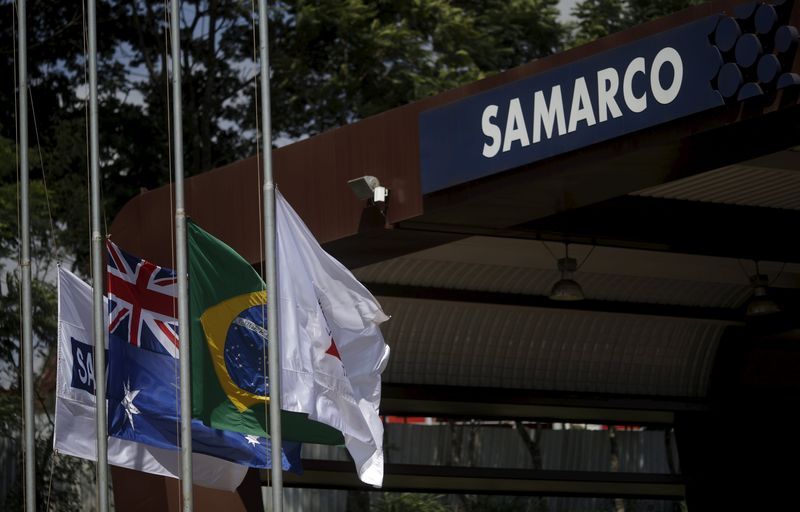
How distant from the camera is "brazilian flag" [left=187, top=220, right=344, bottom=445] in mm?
11727

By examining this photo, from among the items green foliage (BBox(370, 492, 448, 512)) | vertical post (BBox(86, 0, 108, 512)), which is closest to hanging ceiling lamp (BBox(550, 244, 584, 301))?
vertical post (BBox(86, 0, 108, 512))

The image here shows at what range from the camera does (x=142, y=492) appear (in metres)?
17.0

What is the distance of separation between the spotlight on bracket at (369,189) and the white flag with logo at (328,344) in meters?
2.10

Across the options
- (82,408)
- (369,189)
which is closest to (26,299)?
(82,408)

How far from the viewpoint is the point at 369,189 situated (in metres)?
13.8

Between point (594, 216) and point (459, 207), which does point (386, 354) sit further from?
point (594, 216)

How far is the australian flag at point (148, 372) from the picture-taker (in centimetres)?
1244

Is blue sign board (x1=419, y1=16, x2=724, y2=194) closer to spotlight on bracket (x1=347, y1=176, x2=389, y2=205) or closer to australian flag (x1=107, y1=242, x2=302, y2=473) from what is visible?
spotlight on bracket (x1=347, y1=176, x2=389, y2=205)

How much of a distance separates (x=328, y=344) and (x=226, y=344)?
0.84m

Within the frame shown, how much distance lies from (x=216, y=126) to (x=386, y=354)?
23082mm

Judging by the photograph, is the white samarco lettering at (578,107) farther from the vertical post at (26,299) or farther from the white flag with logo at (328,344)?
the vertical post at (26,299)

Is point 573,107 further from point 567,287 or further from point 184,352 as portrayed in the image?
point 567,287

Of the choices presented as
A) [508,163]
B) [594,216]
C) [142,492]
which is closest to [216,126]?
[142,492]

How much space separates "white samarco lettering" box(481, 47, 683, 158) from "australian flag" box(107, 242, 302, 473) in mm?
3139
